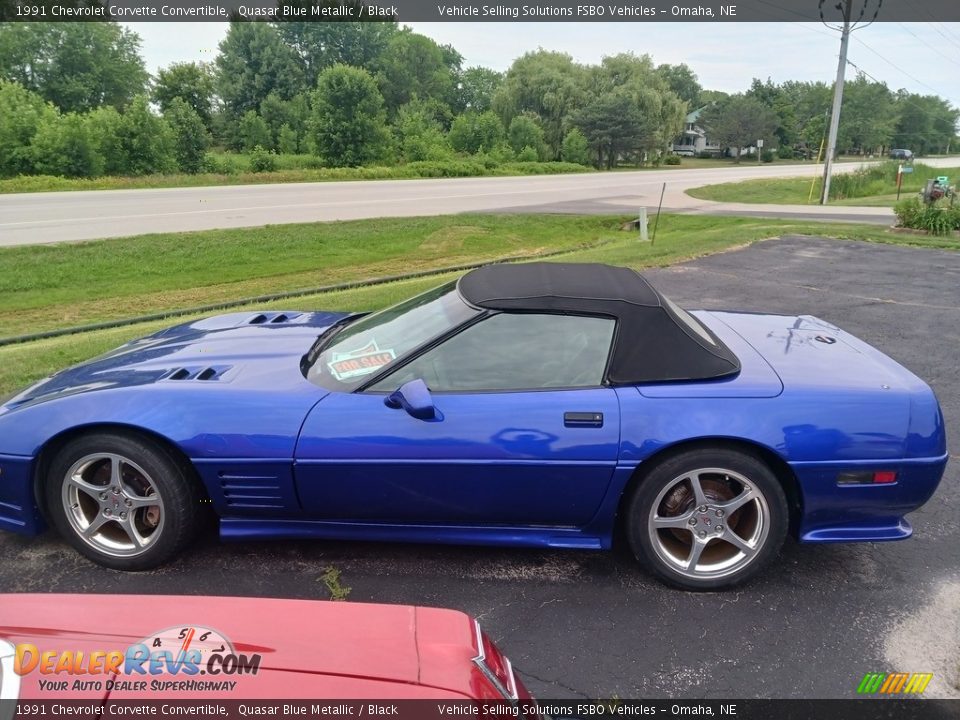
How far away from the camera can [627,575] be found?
10.0 ft

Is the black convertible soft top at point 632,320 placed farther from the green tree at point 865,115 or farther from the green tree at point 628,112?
the green tree at point 865,115

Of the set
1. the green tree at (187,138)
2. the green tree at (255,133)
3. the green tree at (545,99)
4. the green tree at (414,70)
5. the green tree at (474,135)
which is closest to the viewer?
the green tree at (187,138)

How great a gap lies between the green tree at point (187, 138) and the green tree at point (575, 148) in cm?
2786

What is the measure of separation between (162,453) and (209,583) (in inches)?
22.9

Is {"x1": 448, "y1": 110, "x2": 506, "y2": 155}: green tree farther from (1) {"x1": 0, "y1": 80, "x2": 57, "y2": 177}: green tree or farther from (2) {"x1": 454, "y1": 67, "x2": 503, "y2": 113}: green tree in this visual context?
(2) {"x1": 454, "y1": 67, "x2": 503, "y2": 113}: green tree

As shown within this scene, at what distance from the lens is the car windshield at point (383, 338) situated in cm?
307

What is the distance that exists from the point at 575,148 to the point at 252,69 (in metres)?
29.9

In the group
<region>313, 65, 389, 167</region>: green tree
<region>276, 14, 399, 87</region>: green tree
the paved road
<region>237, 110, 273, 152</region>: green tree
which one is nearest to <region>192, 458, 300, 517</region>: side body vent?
the paved road

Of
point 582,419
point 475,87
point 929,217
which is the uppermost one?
point 475,87

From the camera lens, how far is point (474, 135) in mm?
47250

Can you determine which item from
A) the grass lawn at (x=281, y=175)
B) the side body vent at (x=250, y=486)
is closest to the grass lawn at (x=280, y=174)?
the grass lawn at (x=281, y=175)

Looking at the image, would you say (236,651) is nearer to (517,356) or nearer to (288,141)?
(517,356)

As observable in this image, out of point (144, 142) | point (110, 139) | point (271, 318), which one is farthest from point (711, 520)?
point (144, 142)

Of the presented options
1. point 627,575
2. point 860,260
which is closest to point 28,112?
point 860,260
